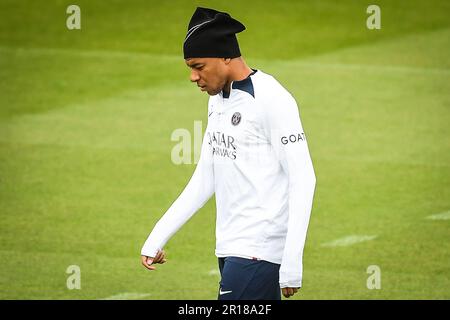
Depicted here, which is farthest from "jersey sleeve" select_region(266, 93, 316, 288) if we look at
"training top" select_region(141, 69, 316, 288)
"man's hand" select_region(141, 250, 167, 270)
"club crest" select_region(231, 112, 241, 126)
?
"man's hand" select_region(141, 250, 167, 270)

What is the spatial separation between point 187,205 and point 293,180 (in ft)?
3.14

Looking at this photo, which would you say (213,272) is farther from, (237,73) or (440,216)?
(237,73)

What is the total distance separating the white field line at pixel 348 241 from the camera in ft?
42.9

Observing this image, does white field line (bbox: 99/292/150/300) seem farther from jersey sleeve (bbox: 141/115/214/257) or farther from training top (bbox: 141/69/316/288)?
training top (bbox: 141/69/316/288)

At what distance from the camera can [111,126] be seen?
17500 mm

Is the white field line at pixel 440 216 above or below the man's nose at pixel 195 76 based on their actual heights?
below

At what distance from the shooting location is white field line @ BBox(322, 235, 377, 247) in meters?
13.1

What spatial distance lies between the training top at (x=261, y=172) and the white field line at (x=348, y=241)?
5288mm

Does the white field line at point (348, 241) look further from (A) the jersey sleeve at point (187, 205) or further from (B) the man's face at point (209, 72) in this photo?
(B) the man's face at point (209, 72)

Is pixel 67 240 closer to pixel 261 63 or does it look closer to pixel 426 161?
pixel 426 161

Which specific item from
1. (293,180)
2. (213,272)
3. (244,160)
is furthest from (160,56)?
(293,180)

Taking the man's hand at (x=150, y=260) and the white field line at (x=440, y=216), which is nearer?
the man's hand at (x=150, y=260)

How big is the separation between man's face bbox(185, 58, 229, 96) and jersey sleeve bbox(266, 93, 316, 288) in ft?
1.26

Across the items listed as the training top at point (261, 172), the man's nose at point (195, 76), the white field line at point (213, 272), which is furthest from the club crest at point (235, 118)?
the white field line at point (213, 272)
